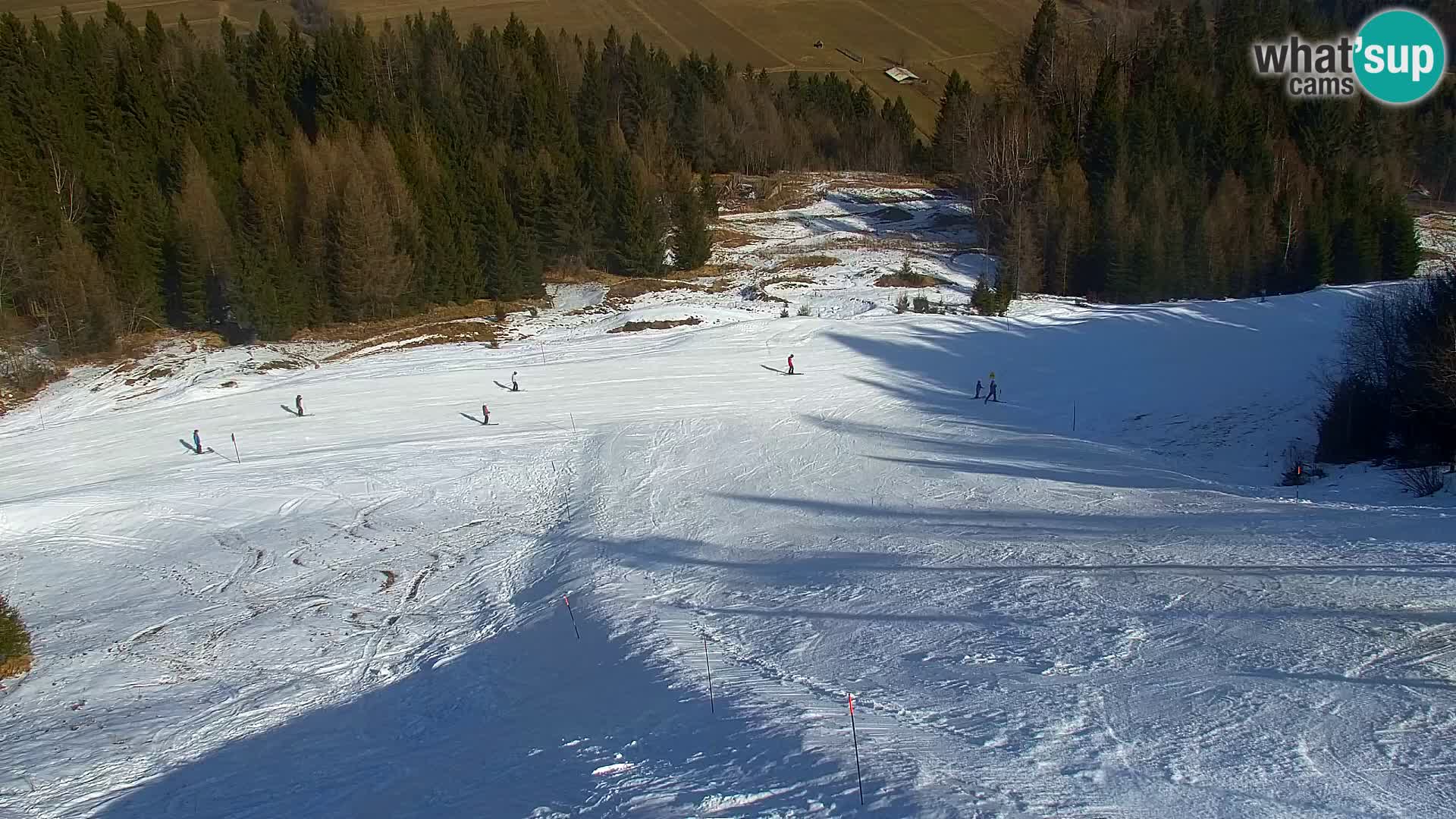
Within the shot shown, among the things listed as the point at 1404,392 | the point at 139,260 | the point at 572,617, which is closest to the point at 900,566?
the point at 572,617

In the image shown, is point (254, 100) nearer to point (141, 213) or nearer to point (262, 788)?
point (141, 213)

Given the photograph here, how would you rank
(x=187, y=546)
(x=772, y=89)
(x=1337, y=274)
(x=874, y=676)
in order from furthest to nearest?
(x=772, y=89)
(x=1337, y=274)
(x=187, y=546)
(x=874, y=676)

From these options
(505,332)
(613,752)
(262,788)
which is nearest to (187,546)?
(262,788)

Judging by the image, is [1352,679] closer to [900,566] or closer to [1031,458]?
[900,566]

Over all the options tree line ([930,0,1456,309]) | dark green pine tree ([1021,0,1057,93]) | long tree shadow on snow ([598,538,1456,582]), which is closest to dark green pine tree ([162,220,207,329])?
long tree shadow on snow ([598,538,1456,582])

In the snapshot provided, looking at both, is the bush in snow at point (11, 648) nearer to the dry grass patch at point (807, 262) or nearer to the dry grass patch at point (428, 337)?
the dry grass patch at point (428, 337)

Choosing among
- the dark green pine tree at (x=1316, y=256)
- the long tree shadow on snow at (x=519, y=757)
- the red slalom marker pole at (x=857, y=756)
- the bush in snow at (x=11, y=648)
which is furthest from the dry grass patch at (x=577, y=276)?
the red slalom marker pole at (x=857, y=756)
